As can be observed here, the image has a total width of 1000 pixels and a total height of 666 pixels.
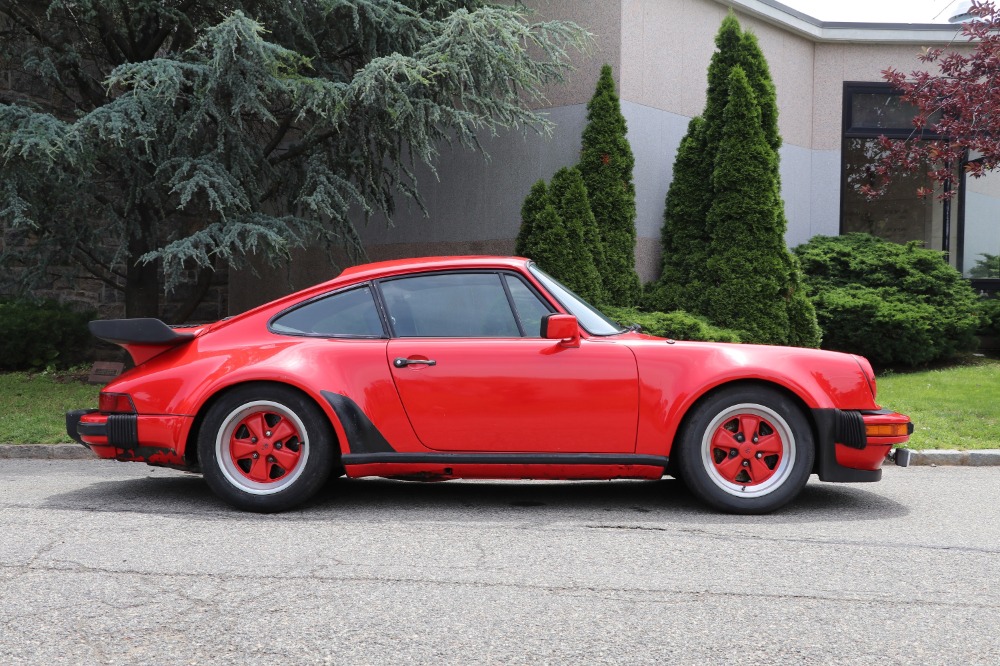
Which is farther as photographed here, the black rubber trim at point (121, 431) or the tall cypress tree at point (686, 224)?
the tall cypress tree at point (686, 224)

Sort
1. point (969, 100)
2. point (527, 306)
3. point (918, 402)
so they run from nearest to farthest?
1. point (527, 306)
2. point (918, 402)
3. point (969, 100)

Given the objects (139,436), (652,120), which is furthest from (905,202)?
(139,436)

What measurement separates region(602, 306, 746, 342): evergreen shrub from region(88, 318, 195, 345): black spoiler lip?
5.75m

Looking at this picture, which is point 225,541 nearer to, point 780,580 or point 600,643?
point 600,643

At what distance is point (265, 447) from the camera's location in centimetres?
559

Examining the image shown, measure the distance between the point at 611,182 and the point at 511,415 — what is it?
683 centimetres

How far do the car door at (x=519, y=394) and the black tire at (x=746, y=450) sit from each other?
0.38 metres

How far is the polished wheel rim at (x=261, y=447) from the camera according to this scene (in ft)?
18.3

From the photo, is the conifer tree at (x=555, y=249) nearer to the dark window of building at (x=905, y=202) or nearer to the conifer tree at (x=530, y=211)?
the conifer tree at (x=530, y=211)

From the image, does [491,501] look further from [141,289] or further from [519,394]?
[141,289]

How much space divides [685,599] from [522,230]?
8169 millimetres

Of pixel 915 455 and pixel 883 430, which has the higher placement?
pixel 883 430

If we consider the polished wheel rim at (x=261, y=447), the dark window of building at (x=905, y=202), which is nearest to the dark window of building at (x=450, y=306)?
the polished wheel rim at (x=261, y=447)

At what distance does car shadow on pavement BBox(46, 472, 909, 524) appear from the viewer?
556cm
